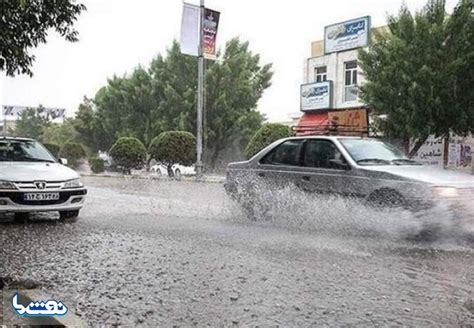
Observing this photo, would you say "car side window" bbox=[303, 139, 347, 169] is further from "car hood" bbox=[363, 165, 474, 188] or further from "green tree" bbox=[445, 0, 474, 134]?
"green tree" bbox=[445, 0, 474, 134]

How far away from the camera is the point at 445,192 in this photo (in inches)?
292

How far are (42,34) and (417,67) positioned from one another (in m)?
12.6

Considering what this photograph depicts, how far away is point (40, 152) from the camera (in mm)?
10258

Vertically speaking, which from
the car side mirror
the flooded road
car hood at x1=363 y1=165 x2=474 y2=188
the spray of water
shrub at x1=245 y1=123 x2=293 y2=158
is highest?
shrub at x1=245 y1=123 x2=293 y2=158

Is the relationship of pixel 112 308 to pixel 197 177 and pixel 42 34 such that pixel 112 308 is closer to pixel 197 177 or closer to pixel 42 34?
pixel 42 34

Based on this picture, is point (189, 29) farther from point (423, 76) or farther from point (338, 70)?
point (338, 70)

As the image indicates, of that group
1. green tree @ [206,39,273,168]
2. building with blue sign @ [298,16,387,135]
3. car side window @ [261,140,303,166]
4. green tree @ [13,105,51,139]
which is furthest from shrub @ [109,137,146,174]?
green tree @ [13,105,51,139]

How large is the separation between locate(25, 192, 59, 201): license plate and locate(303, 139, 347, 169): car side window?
397 centimetres

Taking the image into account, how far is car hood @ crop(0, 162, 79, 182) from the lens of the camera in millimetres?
8750

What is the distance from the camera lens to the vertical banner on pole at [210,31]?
2425 centimetres

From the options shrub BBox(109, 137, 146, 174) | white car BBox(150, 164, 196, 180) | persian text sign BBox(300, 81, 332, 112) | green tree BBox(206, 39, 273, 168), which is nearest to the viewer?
white car BBox(150, 164, 196, 180)

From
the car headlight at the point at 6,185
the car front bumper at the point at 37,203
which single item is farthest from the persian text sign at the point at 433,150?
the car headlight at the point at 6,185

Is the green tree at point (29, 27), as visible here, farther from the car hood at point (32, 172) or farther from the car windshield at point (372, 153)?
the car windshield at point (372, 153)

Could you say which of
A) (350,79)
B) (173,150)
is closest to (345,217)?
(173,150)
